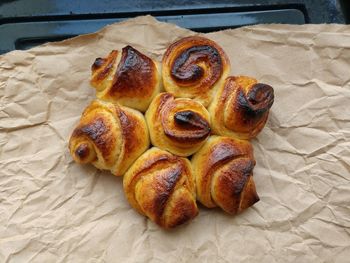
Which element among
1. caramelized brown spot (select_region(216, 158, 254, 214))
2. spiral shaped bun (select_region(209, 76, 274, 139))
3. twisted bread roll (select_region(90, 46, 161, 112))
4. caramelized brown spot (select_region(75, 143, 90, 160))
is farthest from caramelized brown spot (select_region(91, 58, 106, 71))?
caramelized brown spot (select_region(216, 158, 254, 214))

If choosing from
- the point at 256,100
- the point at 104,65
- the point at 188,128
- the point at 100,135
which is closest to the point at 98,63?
the point at 104,65

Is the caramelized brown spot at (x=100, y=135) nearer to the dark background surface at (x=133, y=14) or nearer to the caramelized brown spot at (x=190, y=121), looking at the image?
the caramelized brown spot at (x=190, y=121)

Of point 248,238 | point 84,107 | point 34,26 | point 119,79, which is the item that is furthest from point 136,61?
point 248,238

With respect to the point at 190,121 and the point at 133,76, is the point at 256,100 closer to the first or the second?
the point at 190,121

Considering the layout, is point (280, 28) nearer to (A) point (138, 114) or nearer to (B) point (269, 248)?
(A) point (138, 114)

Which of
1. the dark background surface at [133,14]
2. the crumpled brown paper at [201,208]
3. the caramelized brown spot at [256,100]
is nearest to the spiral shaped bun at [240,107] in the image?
the caramelized brown spot at [256,100]
